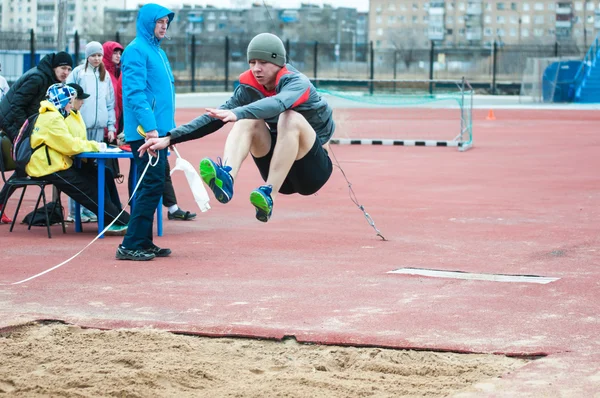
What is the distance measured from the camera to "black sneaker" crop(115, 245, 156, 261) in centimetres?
844

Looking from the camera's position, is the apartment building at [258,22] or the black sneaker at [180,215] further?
the apartment building at [258,22]

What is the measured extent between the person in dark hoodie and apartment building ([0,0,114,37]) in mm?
107846

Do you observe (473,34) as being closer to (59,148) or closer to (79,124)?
(79,124)

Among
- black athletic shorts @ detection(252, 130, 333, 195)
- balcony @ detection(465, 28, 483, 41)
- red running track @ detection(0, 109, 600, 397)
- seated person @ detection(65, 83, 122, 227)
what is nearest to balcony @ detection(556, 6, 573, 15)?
balcony @ detection(465, 28, 483, 41)

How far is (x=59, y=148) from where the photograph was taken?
9.59 m

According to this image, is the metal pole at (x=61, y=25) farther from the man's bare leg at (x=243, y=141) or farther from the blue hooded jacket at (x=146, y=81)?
the man's bare leg at (x=243, y=141)

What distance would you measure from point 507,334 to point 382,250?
312 cm

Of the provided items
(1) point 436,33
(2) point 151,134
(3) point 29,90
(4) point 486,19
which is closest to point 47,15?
(1) point 436,33

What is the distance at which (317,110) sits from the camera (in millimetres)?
7559

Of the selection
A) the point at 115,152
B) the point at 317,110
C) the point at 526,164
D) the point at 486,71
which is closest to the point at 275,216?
the point at 115,152

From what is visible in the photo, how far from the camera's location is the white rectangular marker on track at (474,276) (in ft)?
24.7

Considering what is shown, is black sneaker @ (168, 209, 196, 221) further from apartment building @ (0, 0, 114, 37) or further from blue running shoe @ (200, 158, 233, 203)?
apartment building @ (0, 0, 114, 37)

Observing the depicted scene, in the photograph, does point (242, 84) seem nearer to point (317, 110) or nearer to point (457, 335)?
point (317, 110)

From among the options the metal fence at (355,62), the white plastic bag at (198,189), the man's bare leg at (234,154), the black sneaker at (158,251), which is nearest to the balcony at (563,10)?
the metal fence at (355,62)
